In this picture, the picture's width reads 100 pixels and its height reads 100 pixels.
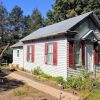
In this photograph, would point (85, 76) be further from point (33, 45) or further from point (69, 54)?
point (33, 45)

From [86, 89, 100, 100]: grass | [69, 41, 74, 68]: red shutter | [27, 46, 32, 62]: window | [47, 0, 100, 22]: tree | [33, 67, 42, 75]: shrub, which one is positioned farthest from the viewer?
[47, 0, 100, 22]: tree

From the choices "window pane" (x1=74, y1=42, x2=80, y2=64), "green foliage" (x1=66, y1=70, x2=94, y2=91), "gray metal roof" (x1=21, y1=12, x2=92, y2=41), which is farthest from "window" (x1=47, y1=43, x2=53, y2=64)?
"green foliage" (x1=66, y1=70, x2=94, y2=91)

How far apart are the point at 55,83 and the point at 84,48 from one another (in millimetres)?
3886

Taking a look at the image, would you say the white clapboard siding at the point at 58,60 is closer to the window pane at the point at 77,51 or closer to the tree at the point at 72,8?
the window pane at the point at 77,51

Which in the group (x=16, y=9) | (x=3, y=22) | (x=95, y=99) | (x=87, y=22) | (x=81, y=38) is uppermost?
(x=16, y=9)

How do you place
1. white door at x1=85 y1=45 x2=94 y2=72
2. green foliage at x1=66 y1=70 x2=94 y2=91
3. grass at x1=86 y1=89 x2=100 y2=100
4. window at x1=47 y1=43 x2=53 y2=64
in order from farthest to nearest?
1. window at x1=47 y1=43 x2=53 y2=64
2. white door at x1=85 y1=45 x2=94 y2=72
3. green foliage at x1=66 y1=70 x2=94 y2=91
4. grass at x1=86 y1=89 x2=100 y2=100

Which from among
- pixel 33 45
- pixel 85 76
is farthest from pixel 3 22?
pixel 85 76

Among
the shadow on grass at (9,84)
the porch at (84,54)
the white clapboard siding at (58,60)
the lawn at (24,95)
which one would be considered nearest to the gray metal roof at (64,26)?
the white clapboard siding at (58,60)

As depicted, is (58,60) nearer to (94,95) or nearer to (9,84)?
(9,84)

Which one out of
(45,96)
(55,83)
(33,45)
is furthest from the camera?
(33,45)

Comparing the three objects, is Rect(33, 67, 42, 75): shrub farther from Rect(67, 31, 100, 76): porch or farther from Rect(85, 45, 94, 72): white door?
Rect(85, 45, 94, 72): white door

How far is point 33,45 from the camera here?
77.8 ft

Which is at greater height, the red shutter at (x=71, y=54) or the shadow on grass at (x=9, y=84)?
the red shutter at (x=71, y=54)

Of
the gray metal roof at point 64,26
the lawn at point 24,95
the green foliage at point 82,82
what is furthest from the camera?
the gray metal roof at point 64,26
